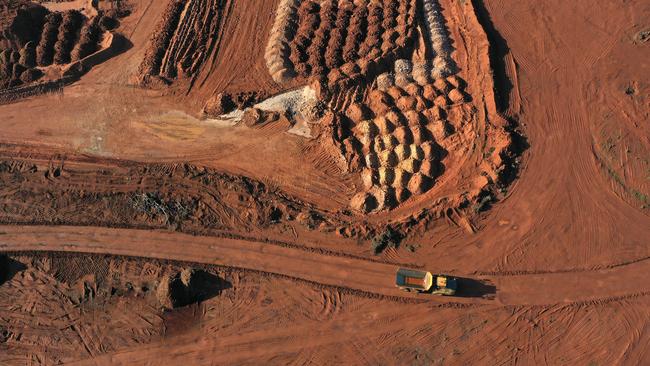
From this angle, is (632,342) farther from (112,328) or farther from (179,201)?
(112,328)

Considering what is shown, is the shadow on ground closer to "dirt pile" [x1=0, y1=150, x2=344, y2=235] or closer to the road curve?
the road curve

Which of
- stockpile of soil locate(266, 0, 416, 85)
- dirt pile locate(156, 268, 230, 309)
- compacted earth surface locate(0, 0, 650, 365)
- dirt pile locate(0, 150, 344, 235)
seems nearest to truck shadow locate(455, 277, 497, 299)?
compacted earth surface locate(0, 0, 650, 365)

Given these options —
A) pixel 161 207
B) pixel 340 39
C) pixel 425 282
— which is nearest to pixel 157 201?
pixel 161 207

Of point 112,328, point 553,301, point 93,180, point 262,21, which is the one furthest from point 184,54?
point 553,301

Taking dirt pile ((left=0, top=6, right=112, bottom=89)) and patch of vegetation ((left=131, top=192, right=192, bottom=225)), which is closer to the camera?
patch of vegetation ((left=131, top=192, right=192, bottom=225))

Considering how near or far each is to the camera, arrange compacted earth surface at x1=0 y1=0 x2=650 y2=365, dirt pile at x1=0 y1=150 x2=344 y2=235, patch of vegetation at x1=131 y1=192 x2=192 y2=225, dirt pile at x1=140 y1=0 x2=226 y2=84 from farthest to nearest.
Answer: dirt pile at x1=140 y1=0 x2=226 y2=84 < patch of vegetation at x1=131 y1=192 x2=192 y2=225 < dirt pile at x1=0 y1=150 x2=344 y2=235 < compacted earth surface at x1=0 y1=0 x2=650 y2=365

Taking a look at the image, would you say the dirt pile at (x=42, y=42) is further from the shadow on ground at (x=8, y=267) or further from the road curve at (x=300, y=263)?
the shadow on ground at (x=8, y=267)

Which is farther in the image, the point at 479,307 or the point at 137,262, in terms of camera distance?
the point at 137,262
